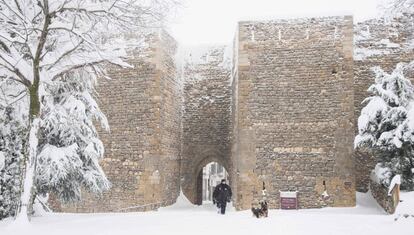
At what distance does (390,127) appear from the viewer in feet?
39.0

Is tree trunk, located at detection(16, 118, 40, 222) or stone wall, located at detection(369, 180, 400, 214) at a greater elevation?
tree trunk, located at detection(16, 118, 40, 222)

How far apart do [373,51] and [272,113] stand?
416cm

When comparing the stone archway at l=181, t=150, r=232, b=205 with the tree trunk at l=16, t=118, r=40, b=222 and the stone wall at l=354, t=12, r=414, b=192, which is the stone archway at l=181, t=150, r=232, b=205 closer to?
the stone wall at l=354, t=12, r=414, b=192

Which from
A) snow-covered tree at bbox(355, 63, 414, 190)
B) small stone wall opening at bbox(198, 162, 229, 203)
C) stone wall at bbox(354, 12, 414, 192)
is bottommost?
small stone wall opening at bbox(198, 162, 229, 203)

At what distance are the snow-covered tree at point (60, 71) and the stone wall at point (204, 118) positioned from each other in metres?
5.94

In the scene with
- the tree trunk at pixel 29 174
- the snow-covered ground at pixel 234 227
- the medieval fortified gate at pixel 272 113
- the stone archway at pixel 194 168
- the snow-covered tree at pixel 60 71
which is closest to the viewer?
the snow-covered ground at pixel 234 227

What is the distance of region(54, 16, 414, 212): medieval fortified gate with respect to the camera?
13.1m

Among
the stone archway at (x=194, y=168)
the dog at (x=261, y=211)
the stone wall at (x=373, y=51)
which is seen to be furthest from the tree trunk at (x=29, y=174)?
the stone wall at (x=373, y=51)

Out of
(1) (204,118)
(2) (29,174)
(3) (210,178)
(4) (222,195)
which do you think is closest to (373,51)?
(1) (204,118)

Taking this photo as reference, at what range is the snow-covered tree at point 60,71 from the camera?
800 centimetres

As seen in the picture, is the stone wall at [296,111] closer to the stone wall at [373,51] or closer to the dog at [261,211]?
the stone wall at [373,51]

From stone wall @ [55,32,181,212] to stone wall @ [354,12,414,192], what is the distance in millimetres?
6020

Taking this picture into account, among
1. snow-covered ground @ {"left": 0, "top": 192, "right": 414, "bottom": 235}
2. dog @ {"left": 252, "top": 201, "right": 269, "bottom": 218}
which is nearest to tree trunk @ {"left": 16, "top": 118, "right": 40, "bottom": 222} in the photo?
snow-covered ground @ {"left": 0, "top": 192, "right": 414, "bottom": 235}

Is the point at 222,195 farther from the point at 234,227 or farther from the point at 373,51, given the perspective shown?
the point at 373,51
